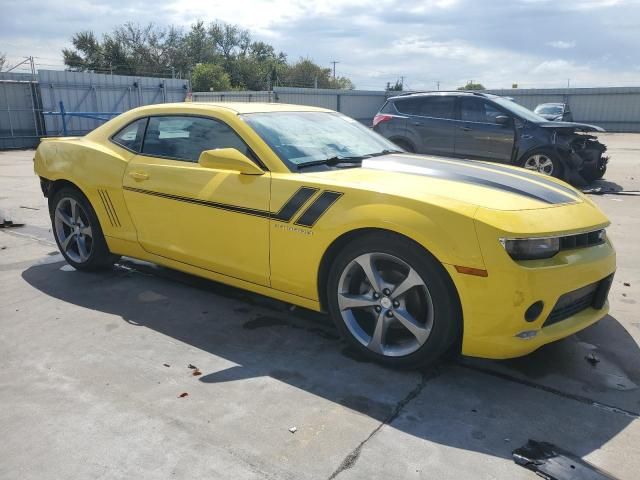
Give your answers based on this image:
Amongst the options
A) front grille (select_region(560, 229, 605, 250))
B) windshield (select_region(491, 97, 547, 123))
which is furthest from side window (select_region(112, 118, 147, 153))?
windshield (select_region(491, 97, 547, 123))

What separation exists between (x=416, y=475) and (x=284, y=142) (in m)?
2.25

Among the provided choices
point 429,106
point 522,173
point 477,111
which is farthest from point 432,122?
point 522,173

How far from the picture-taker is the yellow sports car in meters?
2.78

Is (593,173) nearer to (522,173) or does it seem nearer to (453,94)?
(453,94)

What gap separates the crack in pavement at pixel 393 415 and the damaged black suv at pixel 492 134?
Answer: 7.03 m

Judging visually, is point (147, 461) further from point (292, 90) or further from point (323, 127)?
point (292, 90)

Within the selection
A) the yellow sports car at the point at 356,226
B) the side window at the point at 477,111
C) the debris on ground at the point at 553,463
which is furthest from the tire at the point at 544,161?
the debris on ground at the point at 553,463

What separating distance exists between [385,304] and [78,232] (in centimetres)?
309

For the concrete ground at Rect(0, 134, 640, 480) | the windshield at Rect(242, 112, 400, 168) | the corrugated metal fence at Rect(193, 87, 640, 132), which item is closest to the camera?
the concrete ground at Rect(0, 134, 640, 480)

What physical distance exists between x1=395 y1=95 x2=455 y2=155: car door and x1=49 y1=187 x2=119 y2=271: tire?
6582 mm

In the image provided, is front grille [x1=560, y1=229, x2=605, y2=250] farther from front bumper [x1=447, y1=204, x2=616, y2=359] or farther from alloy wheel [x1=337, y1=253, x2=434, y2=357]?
alloy wheel [x1=337, y1=253, x2=434, y2=357]

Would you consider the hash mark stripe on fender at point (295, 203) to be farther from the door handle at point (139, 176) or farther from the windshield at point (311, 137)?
the door handle at point (139, 176)

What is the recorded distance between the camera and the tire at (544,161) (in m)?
9.23

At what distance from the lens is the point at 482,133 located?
9.51 m
